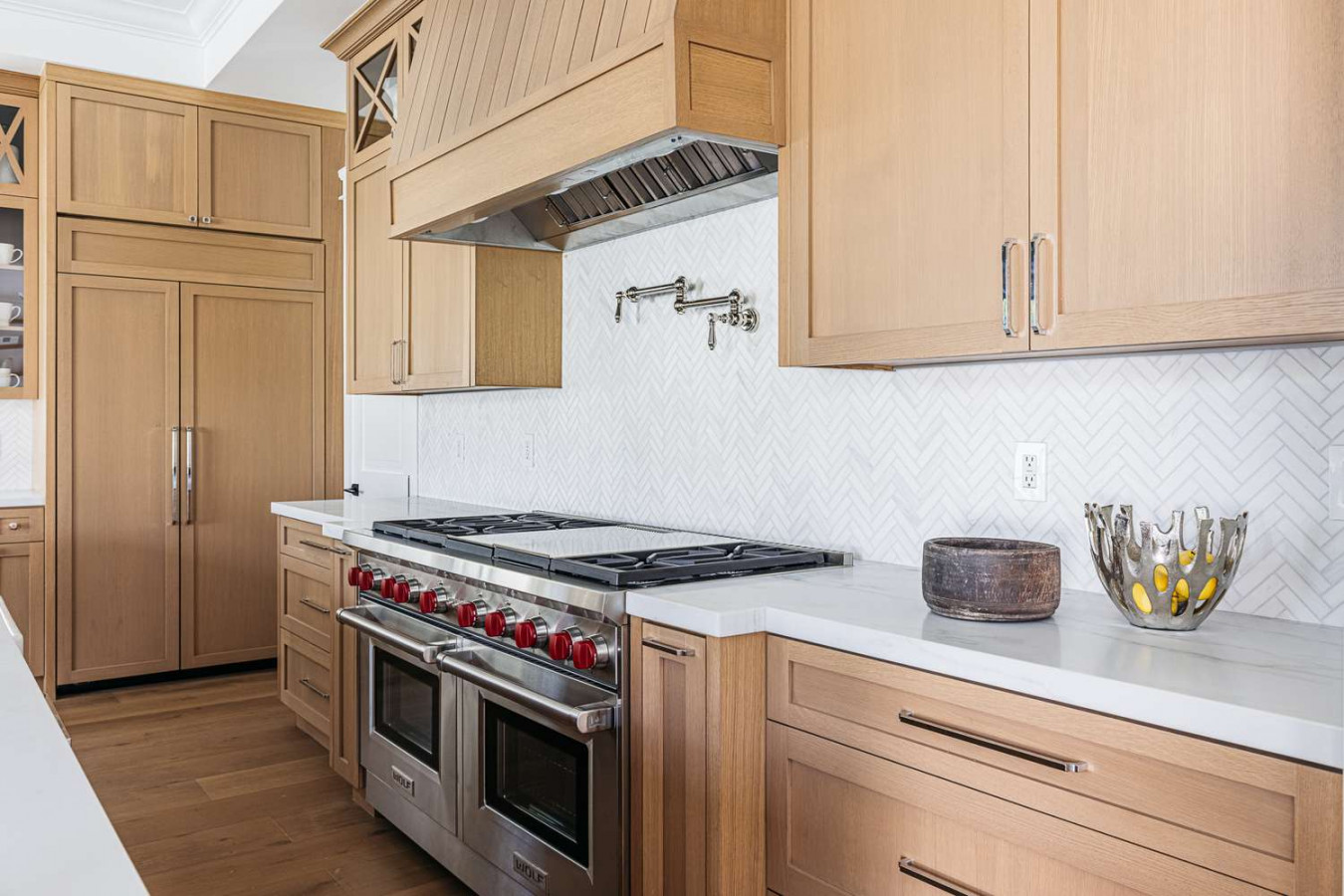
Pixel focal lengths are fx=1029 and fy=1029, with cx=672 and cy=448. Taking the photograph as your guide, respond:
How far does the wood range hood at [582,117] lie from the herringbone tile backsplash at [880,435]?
19 centimetres

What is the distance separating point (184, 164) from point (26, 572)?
1889 millimetres

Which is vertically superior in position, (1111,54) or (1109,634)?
(1111,54)

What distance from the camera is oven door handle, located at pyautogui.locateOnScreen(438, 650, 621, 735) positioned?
1.94 metres

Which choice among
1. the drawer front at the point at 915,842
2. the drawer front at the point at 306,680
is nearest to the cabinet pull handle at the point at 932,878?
the drawer front at the point at 915,842

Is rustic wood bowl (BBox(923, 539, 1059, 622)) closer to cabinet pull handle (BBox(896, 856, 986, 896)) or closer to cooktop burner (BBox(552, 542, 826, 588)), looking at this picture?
cabinet pull handle (BBox(896, 856, 986, 896))

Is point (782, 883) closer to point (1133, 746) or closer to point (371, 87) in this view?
point (1133, 746)

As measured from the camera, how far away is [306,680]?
3652 millimetres

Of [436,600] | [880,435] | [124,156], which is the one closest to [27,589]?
[124,156]

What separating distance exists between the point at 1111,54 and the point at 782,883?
4.57 feet

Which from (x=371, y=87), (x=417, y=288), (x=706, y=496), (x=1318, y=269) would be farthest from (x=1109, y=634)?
(x=371, y=87)

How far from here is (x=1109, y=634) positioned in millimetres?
1519

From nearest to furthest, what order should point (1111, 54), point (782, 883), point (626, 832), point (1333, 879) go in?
point (1333, 879) < point (1111, 54) < point (782, 883) < point (626, 832)

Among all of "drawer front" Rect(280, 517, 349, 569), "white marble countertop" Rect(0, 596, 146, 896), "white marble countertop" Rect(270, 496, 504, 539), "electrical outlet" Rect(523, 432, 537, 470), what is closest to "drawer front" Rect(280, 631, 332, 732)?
"drawer front" Rect(280, 517, 349, 569)

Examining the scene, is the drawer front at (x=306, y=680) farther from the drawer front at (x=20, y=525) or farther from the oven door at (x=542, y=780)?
the drawer front at (x=20, y=525)
